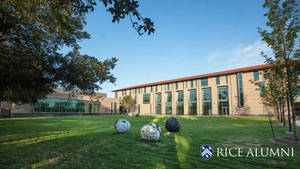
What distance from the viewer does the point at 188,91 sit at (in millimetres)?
55000

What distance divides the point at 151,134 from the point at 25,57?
9.15 m

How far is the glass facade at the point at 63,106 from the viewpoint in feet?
148

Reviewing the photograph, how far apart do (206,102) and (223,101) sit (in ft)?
17.5

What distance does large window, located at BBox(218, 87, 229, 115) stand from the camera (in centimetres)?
4579

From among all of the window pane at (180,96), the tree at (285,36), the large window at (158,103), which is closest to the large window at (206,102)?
the window pane at (180,96)

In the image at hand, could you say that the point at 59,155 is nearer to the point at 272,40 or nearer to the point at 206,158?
the point at 206,158

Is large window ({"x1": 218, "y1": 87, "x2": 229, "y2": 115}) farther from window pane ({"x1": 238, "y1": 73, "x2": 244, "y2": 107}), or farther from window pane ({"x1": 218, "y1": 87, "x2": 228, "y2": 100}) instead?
window pane ({"x1": 238, "y1": 73, "x2": 244, "y2": 107})

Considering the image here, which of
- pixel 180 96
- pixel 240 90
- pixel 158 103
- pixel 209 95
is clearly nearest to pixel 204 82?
pixel 209 95

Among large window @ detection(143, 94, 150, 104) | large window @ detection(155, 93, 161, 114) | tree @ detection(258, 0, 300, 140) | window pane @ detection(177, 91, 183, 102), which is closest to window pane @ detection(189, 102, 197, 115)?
window pane @ detection(177, 91, 183, 102)

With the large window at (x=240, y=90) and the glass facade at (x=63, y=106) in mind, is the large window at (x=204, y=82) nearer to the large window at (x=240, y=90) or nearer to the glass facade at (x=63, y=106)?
the large window at (x=240, y=90)

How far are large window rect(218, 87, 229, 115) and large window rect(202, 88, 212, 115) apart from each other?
317 centimetres

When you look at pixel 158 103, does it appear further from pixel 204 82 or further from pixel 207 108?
pixel 204 82

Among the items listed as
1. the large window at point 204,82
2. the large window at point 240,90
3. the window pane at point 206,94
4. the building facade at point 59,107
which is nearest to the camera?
the building facade at point 59,107

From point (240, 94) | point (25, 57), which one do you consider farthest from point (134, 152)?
point (240, 94)
